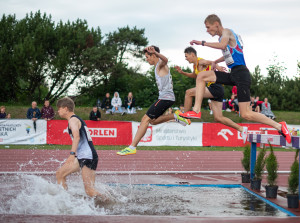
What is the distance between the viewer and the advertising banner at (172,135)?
20219 millimetres

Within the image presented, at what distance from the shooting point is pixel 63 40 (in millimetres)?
35594

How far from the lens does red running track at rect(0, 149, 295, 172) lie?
1240 centimetres

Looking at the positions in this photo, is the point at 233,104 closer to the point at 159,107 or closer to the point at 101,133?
the point at 101,133

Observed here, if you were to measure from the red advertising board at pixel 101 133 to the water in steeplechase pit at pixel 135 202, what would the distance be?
11087 millimetres

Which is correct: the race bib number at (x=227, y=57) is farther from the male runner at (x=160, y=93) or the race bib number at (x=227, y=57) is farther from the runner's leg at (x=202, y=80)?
the male runner at (x=160, y=93)

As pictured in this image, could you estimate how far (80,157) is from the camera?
255 inches

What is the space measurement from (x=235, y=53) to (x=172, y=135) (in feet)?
45.8

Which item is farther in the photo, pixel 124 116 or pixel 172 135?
pixel 124 116

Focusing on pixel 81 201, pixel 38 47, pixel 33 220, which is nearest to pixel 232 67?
pixel 81 201

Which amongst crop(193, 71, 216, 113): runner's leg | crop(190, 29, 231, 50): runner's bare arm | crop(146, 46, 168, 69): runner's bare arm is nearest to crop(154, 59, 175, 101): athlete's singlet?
crop(146, 46, 168, 69): runner's bare arm

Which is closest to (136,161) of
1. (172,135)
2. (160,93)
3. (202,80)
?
(172,135)

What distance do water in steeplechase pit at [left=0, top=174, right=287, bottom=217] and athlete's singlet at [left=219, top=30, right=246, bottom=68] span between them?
96.2 inches

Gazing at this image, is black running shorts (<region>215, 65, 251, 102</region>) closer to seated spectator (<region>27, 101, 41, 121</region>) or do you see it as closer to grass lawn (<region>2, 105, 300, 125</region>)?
seated spectator (<region>27, 101, 41, 121</region>)

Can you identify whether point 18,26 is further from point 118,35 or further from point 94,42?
point 118,35
